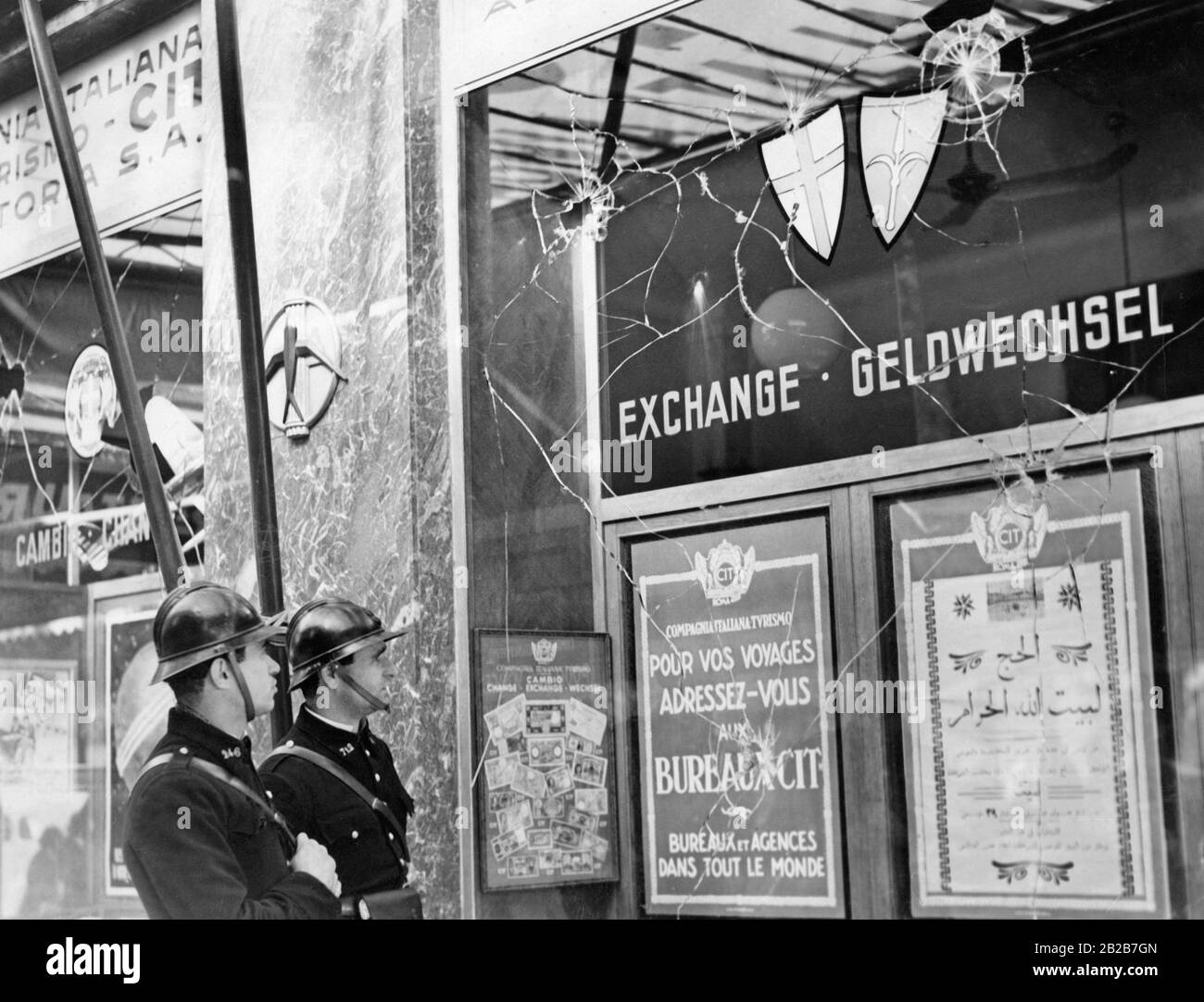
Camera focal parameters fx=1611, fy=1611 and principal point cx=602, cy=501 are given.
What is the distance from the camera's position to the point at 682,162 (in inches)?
150

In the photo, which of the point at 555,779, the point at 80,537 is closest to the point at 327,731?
the point at 555,779

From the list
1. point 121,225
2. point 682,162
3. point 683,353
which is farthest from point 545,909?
point 121,225

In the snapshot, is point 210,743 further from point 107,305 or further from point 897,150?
point 897,150

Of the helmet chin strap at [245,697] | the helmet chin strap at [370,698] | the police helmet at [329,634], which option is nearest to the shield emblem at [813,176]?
the police helmet at [329,634]

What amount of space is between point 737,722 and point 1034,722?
69cm

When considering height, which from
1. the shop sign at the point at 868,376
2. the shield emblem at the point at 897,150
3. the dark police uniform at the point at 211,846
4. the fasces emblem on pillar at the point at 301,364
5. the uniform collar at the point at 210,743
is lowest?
the dark police uniform at the point at 211,846

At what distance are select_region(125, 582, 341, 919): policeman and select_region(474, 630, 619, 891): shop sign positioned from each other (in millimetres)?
414

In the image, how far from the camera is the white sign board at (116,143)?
14.6 ft

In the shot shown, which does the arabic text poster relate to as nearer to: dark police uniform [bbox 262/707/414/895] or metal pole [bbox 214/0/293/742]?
dark police uniform [bbox 262/707/414/895]

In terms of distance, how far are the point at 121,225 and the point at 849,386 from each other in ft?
7.07

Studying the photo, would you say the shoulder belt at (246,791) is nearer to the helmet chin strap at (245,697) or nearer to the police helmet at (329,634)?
the helmet chin strap at (245,697)

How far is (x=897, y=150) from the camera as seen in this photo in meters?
3.45

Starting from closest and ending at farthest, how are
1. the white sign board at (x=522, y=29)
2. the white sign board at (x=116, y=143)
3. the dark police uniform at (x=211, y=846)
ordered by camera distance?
the dark police uniform at (x=211, y=846)
the white sign board at (x=522, y=29)
the white sign board at (x=116, y=143)

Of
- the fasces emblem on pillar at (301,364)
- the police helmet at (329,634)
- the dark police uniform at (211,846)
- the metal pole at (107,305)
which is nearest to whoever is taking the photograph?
the dark police uniform at (211,846)
